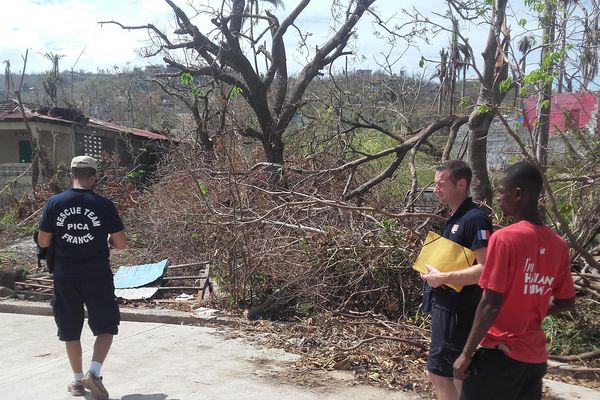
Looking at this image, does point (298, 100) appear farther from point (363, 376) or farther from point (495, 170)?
point (363, 376)

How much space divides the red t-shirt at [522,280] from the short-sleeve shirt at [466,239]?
454mm

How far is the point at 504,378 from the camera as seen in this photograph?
2.61 metres

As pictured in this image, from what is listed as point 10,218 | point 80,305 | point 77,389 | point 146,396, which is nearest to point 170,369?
point 146,396

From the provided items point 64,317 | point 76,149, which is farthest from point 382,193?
point 76,149

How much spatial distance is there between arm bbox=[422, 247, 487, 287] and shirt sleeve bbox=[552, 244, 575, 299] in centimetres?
37

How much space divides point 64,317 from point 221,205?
12.4 feet

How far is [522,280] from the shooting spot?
2.57 meters

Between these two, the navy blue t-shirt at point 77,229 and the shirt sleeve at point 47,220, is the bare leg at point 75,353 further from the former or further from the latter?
the shirt sleeve at point 47,220

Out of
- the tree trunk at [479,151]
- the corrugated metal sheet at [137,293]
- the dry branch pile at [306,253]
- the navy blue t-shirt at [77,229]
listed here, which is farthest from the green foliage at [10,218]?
the tree trunk at [479,151]

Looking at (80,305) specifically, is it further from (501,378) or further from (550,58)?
(550,58)

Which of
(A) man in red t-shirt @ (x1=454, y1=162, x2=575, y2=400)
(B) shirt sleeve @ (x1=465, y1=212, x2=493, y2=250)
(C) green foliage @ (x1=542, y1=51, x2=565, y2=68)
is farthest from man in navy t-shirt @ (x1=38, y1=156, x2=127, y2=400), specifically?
(C) green foliage @ (x1=542, y1=51, x2=565, y2=68)

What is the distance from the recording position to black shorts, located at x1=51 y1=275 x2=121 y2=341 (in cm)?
433

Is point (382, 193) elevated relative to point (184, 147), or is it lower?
lower

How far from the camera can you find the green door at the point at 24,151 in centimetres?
2042
